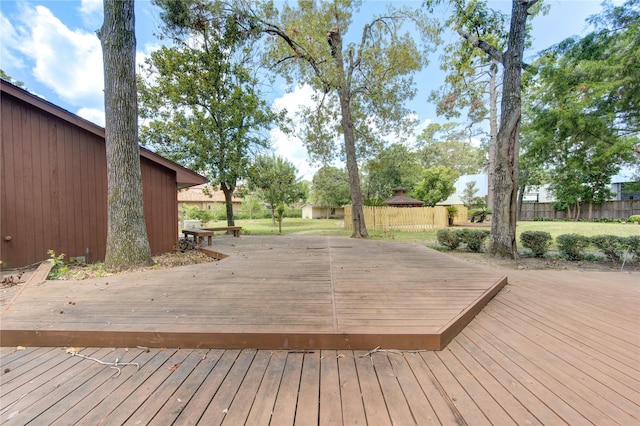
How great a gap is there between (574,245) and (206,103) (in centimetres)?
1230

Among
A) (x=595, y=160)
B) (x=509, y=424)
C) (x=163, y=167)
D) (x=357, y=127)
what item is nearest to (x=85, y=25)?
(x=163, y=167)

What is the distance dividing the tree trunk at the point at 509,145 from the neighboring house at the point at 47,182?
8444mm

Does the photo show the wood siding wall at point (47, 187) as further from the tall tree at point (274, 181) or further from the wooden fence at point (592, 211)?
the wooden fence at point (592, 211)

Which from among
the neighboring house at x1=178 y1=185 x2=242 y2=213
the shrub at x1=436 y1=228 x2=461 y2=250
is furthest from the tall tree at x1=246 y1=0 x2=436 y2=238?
the neighboring house at x1=178 y1=185 x2=242 y2=213

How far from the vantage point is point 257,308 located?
99.5 inches

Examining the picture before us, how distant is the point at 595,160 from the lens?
5625mm

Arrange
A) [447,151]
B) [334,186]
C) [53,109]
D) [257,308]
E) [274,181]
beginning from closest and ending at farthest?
[257,308]
[53,109]
[274,181]
[334,186]
[447,151]

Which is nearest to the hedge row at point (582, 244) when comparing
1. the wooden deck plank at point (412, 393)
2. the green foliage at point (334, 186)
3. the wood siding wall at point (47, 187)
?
the wooden deck plank at point (412, 393)

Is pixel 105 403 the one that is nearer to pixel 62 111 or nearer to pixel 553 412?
pixel 553 412

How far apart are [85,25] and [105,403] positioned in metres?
8.50

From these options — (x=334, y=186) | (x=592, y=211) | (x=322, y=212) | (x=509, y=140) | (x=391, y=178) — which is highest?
(x=391, y=178)

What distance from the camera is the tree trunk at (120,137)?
4.30 meters

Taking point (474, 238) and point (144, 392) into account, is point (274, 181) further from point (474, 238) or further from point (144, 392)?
point (144, 392)

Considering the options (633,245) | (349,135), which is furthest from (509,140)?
(349,135)
